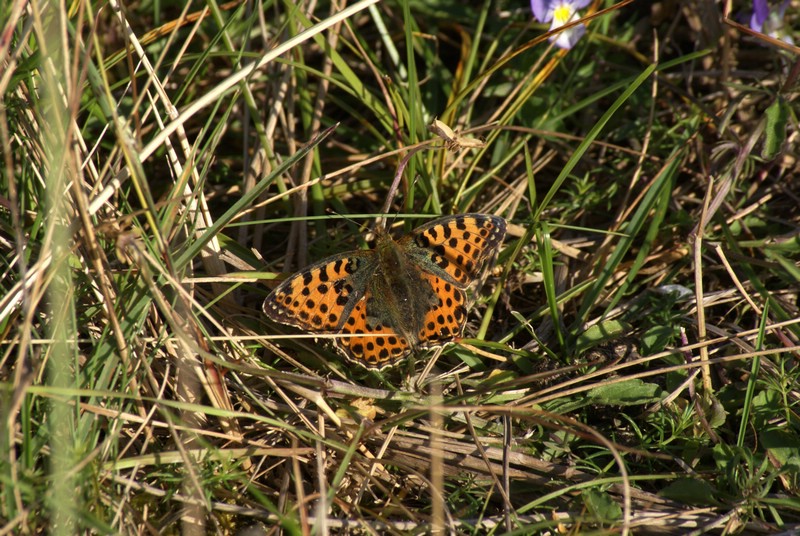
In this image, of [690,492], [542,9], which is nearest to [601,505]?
[690,492]

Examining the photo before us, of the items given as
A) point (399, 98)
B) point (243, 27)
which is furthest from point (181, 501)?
point (243, 27)

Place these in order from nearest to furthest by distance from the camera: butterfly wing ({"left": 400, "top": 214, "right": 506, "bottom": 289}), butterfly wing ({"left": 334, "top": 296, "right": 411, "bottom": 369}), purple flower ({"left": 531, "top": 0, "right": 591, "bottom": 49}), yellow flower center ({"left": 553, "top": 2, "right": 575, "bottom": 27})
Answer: butterfly wing ({"left": 334, "top": 296, "right": 411, "bottom": 369}) < butterfly wing ({"left": 400, "top": 214, "right": 506, "bottom": 289}) < purple flower ({"left": 531, "top": 0, "right": 591, "bottom": 49}) < yellow flower center ({"left": 553, "top": 2, "right": 575, "bottom": 27})

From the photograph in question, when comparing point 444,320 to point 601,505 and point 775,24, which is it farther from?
point 775,24

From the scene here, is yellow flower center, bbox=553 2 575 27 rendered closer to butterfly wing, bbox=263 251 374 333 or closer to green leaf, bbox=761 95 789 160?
green leaf, bbox=761 95 789 160

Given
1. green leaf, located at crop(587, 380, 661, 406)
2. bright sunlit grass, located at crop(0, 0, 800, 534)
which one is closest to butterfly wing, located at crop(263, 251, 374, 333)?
bright sunlit grass, located at crop(0, 0, 800, 534)

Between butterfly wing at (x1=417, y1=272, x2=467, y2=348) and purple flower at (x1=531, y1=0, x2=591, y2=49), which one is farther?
purple flower at (x1=531, y1=0, x2=591, y2=49)

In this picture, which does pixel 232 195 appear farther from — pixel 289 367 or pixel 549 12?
pixel 549 12

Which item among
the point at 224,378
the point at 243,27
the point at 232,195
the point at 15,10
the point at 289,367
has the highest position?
the point at 15,10
